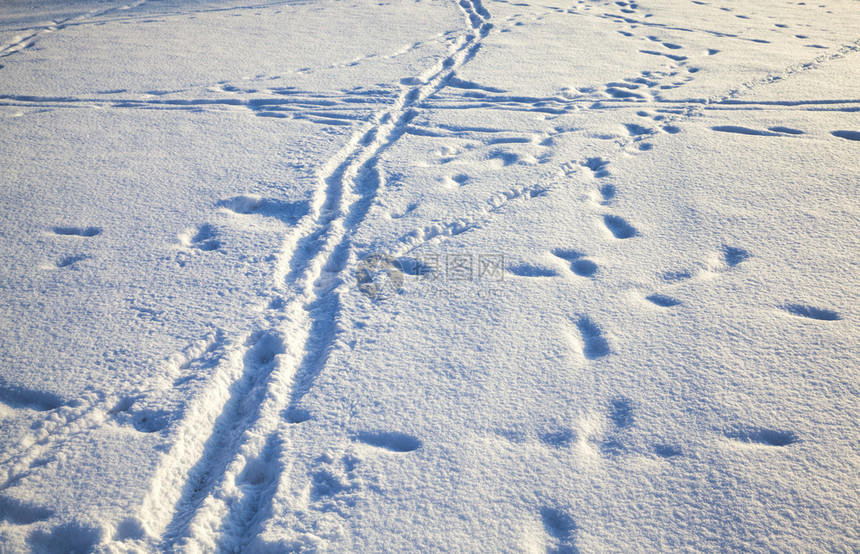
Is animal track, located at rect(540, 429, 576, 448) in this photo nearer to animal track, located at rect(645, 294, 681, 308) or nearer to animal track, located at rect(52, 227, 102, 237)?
animal track, located at rect(645, 294, 681, 308)

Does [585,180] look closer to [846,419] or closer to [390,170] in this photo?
[390,170]

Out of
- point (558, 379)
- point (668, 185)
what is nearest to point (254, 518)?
point (558, 379)

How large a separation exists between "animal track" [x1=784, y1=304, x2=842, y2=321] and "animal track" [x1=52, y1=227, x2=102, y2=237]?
2.67 m

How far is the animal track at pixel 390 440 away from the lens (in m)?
1.38

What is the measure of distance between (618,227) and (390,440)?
4.53 feet

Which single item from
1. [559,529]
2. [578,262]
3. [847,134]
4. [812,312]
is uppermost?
[847,134]

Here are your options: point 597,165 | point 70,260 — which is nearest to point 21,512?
point 70,260

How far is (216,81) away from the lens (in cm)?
372

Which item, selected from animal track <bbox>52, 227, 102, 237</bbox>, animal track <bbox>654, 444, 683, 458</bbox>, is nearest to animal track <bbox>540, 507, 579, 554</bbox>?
animal track <bbox>654, 444, 683, 458</bbox>

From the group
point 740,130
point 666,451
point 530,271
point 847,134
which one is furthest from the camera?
point 740,130

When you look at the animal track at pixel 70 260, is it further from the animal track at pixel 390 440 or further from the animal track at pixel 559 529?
the animal track at pixel 559 529

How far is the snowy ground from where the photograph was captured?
123cm

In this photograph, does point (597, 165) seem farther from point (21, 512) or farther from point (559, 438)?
point (21, 512)

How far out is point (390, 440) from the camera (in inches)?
54.8
